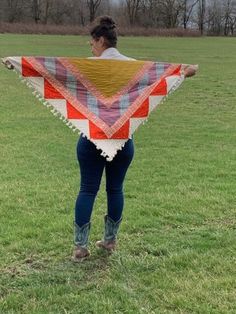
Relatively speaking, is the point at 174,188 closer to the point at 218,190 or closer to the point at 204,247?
the point at 218,190

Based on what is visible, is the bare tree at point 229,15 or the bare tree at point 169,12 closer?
the bare tree at point 169,12

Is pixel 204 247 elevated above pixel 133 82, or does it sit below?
below

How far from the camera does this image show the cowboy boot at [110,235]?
480 cm

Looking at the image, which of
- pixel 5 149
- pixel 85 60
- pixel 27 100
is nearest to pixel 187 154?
pixel 5 149

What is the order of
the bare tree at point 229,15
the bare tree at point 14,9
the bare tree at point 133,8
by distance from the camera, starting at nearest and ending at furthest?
the bare tree at point 14,9 < the bare tree at point 229,15 < the bare tree at point 133,8

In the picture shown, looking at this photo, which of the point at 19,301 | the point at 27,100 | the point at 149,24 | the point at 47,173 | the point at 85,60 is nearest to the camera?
the point at 19,301

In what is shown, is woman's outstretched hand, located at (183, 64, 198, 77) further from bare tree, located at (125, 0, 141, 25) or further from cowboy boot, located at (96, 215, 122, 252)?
bare tree, located at (125, 0, 141, 25)

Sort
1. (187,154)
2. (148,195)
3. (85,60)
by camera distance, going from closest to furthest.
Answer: (85,60) < (148,195) < (187,154)

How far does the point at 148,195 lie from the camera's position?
6.77m

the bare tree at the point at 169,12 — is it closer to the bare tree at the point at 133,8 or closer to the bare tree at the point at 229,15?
the bare tree at the point at 133,8

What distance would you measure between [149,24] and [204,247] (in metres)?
91.0

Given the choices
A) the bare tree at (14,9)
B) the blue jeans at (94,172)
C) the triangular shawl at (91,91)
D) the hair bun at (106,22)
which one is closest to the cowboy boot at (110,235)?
the blue jeans at (94,172)

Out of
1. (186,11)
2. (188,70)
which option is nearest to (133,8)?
(186,11)

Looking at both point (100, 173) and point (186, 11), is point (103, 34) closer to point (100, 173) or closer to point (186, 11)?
point (100, 173)
